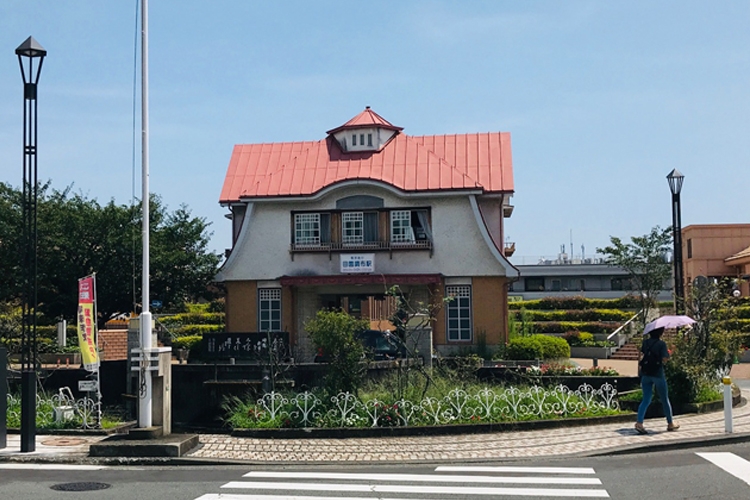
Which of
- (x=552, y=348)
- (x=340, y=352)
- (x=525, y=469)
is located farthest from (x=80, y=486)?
(x=552, y=348)

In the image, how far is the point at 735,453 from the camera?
11789 millimetres

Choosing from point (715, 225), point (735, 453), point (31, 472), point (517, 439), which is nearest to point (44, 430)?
point (31, 472)

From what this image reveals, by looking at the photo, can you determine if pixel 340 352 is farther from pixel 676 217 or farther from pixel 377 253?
pixel 377 253

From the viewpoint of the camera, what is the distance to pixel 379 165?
30.7m

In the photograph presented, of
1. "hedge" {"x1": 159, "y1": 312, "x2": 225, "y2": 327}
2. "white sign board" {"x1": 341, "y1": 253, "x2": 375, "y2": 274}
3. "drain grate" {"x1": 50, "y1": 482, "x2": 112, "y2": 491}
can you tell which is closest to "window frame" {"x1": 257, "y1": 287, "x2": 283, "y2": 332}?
"white sign board" {"x1": 341, "y1": 253, "x2": 375, "y2": 274}

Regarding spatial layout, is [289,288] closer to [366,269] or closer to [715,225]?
[366,269]

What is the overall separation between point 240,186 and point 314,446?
1948cm

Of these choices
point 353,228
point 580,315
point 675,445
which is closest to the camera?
point 675,445

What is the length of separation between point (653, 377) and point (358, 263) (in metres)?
16.5

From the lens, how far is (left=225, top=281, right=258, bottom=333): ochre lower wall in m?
30.1

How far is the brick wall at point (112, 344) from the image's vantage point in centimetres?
3167

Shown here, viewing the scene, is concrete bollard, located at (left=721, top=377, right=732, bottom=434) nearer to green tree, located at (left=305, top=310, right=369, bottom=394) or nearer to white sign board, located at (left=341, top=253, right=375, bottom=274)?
green tree, located at (left=305, top=310, right=369, bottom=394)

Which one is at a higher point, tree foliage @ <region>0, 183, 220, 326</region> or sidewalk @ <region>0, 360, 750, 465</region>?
tree foliage @ <region>0, 183, 220, 326</region>

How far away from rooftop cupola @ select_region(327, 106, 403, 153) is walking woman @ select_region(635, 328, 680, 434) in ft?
63.0
